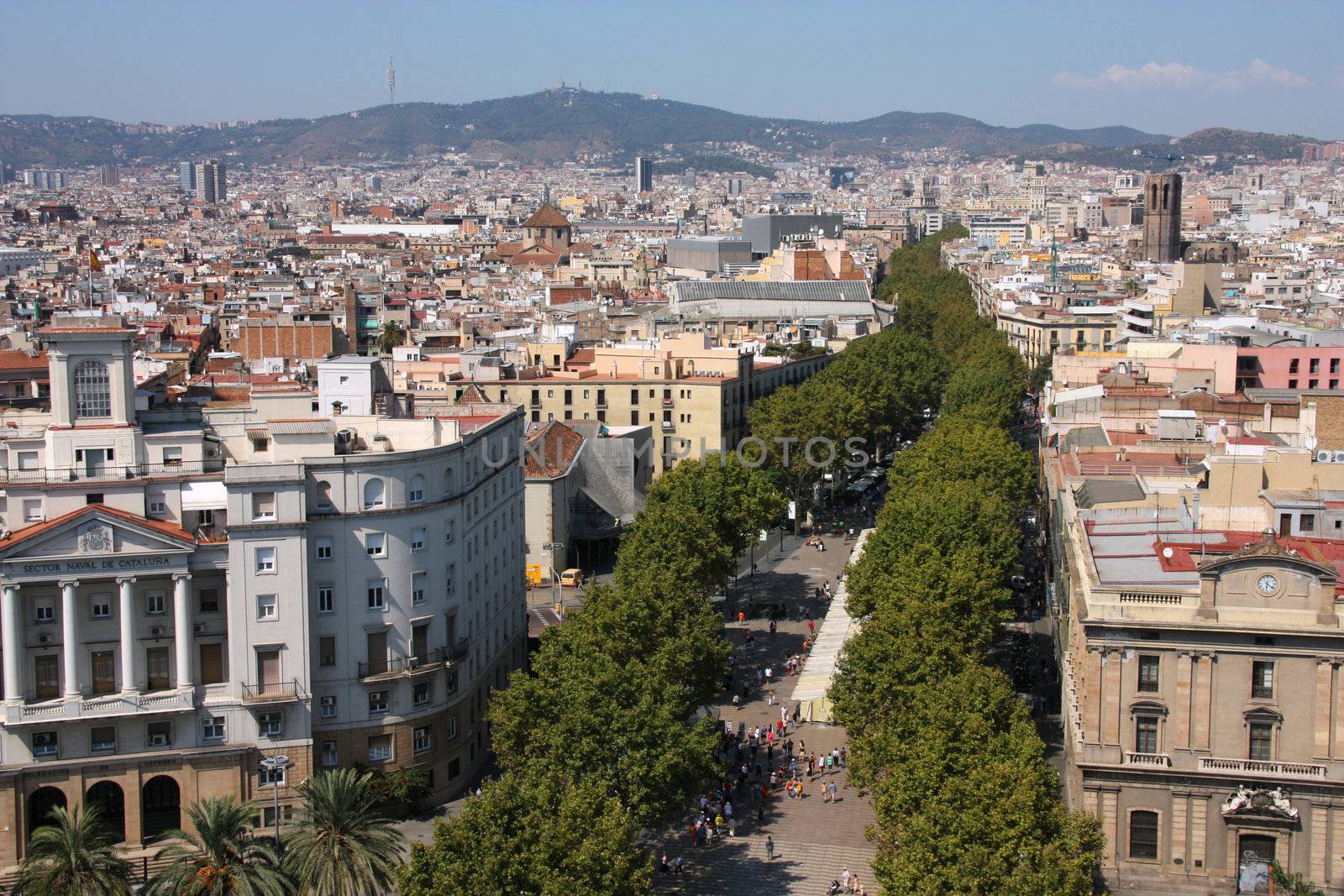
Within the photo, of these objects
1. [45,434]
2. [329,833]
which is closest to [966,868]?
[329,833]

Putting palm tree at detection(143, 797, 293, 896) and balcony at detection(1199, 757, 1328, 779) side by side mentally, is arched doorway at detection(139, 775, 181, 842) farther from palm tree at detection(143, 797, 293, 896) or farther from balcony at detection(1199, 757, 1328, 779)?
balcony at detection(1199, 757, 1328, 779)

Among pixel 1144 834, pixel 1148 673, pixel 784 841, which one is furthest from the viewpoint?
pixel 784 841

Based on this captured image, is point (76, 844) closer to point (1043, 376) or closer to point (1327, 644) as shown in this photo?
point (1327, 644)

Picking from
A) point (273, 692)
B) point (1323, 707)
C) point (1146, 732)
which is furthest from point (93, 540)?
point (1323, 707)

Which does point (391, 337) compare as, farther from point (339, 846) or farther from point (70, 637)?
point (339, 846)

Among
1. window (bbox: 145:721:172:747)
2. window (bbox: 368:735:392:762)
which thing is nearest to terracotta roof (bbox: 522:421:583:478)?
window (bbox: 368:735:392:762)
